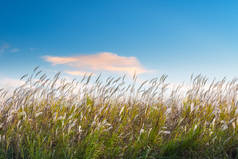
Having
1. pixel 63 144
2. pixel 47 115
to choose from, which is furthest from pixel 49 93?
pixel 63 144

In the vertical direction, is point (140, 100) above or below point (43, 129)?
above

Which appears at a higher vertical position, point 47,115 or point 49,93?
point 49,93

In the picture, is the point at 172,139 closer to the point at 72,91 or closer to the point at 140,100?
the point at 140,100

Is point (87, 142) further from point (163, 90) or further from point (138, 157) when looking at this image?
point (163, 90)

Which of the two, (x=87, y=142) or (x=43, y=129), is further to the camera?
(x=43, y=129)

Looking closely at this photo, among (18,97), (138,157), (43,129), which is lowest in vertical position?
(138,157)

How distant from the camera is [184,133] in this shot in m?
3.30

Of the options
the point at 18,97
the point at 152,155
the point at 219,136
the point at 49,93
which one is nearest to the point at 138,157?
the point at 152,155

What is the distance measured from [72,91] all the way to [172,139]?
1896 mm

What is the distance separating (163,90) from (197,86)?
72 centimetres

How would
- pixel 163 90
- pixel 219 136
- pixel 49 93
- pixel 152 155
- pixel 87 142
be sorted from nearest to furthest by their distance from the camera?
pixel 87 142
pixel 152 155
pixel 219 136
pixel 49 93
pixel 163 90

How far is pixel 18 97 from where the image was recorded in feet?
11.2

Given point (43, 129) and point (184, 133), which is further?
point (184, 133)

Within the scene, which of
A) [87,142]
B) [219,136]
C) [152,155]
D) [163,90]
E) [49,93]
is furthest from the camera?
[163,90]
